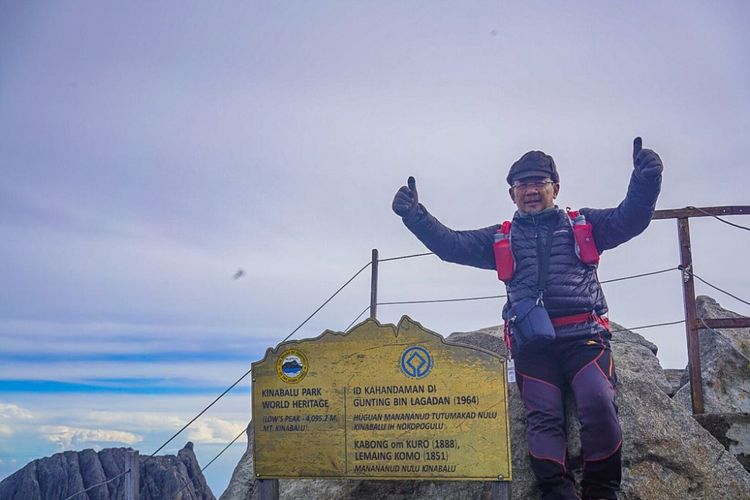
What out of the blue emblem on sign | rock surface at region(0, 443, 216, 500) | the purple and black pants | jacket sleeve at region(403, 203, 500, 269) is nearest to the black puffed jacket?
jacket sleeve at region(403, 203, 500, 269)

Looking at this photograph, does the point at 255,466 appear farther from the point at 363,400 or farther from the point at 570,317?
the point at 570,317

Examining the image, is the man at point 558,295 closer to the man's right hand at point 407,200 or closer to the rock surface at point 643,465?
the man's right hand at point 407,200

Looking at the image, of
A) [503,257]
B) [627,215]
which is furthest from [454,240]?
[627,215]

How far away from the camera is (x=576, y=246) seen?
21.0 feet

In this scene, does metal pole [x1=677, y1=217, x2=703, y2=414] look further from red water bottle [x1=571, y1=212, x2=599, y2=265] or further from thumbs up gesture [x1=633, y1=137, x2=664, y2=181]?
thumbs up gesture [x1=633, y1=137, x2=664, y2=181]

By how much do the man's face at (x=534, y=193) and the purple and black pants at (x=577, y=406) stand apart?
116cm

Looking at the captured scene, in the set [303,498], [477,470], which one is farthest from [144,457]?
[477,470]

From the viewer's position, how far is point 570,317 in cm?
619

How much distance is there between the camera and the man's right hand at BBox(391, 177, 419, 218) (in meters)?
6.55

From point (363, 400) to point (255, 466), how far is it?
1241 mm

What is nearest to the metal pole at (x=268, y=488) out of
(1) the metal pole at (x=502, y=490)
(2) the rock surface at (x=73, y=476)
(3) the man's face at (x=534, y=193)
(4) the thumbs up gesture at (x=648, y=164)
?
(1) the metal pole at (x=502, y=490)

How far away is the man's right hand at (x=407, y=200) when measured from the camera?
21.5 ft

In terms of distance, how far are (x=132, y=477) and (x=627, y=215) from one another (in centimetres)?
599

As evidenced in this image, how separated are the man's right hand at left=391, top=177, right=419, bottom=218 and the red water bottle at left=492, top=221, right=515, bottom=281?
32.8 inches
